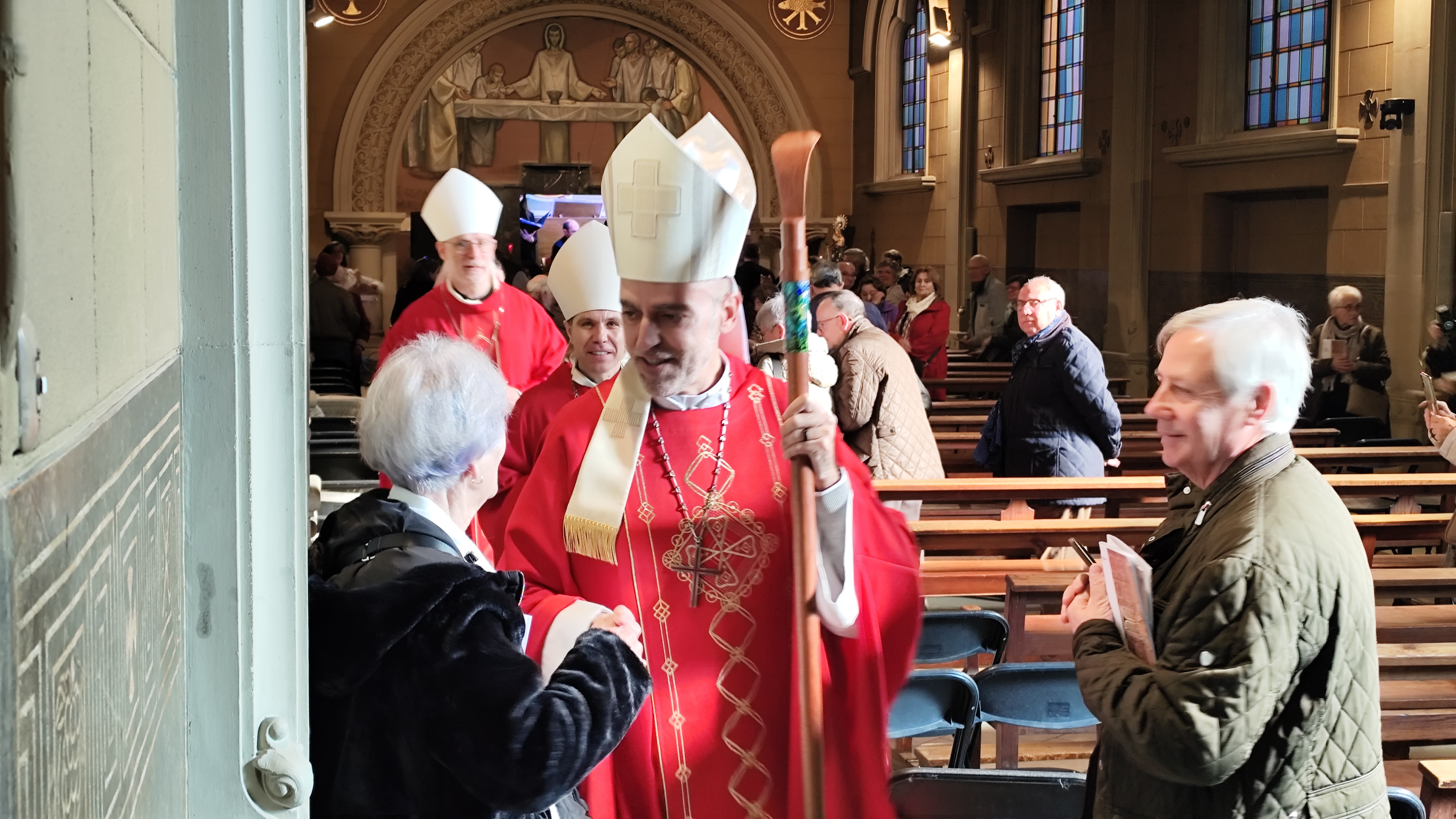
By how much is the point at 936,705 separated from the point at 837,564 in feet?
3.50

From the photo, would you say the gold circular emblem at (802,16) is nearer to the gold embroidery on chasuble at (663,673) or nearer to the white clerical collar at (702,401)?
the white clerical collar at (702,401)

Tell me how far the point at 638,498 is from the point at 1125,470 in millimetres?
6564

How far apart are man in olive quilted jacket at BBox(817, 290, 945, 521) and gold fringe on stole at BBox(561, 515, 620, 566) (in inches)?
123

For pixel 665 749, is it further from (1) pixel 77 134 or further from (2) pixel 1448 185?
(2) pixel 1448 185

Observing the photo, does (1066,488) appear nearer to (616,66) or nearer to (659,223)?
(659,223)

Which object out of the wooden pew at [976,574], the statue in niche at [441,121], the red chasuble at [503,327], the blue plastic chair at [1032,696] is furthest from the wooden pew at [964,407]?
the statue in niche at [441,121]

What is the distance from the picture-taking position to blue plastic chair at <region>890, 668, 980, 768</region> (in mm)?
3119

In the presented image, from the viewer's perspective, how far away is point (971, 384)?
10.6 m


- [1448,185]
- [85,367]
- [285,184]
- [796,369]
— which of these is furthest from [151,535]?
[1448,185]

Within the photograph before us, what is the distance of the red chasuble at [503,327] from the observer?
510 centimetres

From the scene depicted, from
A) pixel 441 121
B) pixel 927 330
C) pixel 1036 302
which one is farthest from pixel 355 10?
pixel 1036 302

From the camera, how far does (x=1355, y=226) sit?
9.87m

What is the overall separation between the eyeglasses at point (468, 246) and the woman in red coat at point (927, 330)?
18.8 ft

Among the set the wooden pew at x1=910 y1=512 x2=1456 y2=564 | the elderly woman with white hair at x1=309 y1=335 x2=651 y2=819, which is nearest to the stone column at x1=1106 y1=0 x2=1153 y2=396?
the wooden pew at x1=910 y1=512 x2=1456 y2=564
